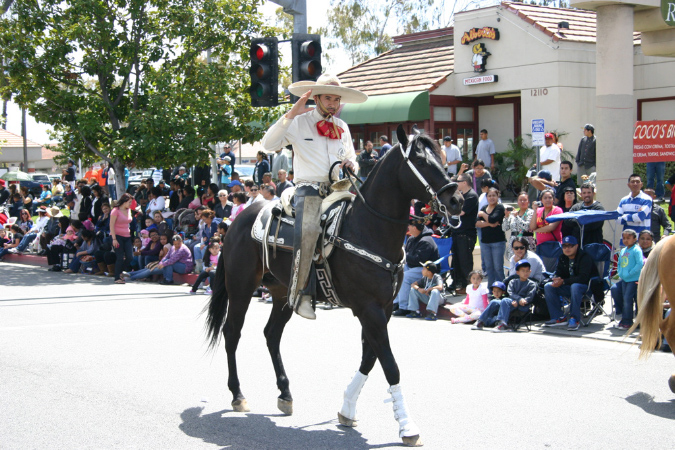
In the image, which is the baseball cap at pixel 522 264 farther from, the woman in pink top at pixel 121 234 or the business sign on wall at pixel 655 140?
the woman in pink top at pixel 121 234

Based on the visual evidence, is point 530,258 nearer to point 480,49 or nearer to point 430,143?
point 430,143

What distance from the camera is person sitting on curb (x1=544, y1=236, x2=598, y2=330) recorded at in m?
10.3

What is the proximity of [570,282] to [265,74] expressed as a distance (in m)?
6.02

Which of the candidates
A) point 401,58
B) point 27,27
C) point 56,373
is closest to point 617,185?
point 56,373

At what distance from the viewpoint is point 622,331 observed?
10.1 meters

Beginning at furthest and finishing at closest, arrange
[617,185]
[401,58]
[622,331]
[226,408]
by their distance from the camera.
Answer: [401,58] < [617,185] < [622,331] < [226,408]

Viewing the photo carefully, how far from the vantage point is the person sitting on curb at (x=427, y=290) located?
38.3 ft

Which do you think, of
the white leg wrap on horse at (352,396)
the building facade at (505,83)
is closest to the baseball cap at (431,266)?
the white leg wrap on horse at (352,396)

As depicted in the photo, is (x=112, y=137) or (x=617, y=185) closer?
(x=617, y=185)

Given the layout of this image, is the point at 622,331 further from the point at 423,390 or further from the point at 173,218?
the point at 173,218

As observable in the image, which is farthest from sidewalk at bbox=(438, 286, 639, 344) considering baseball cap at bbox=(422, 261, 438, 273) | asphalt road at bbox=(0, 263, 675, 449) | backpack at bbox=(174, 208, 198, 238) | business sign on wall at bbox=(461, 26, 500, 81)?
business sign on wall at bbox=(461, 26, 500, 81)

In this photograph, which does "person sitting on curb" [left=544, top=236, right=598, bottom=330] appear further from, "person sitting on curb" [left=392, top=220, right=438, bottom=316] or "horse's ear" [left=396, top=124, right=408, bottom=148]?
"horse's ear" [left=396, top=124, right=408, bottom=148]

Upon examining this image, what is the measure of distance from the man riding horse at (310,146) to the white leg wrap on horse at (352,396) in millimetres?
680

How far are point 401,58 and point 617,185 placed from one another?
18.1 metres
